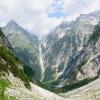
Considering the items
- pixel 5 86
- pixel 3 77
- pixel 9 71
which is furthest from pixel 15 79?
pixel 5 86

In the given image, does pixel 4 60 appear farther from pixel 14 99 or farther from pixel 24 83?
pixel 14 99

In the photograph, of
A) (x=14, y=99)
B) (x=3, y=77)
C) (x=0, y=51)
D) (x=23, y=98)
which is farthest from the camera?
(x=0, y=51)

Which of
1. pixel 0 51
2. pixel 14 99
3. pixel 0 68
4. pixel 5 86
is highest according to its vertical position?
pixel 0 51

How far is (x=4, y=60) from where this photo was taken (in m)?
109

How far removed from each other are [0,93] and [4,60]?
116ft

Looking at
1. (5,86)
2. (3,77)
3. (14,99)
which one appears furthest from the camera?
(3,77)

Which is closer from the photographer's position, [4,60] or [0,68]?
[0,68]

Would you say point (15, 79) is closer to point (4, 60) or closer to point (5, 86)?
point (4, 60)

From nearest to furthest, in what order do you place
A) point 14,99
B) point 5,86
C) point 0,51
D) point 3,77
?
point 14,99, point 5,86, point 3,77, point 0,51

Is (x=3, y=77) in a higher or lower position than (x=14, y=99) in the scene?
higher

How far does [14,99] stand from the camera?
74.3 meters

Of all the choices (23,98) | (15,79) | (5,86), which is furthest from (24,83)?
(23,98)

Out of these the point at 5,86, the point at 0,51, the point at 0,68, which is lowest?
the point at 5,86

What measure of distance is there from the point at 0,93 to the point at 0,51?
40.8 metres
